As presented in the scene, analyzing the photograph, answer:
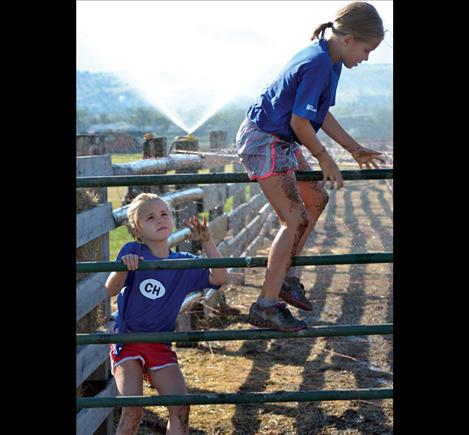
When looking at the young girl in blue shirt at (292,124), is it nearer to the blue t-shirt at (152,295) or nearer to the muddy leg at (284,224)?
the muddy leg at (284,224)

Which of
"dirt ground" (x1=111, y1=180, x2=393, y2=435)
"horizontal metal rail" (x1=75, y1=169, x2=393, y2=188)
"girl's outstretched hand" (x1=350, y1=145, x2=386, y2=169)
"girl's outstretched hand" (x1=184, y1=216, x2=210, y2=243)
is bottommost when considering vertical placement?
"dirt ground" (x1=111, y1=180, x2=393, y2=435)

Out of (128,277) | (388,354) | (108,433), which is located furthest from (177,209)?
(128,277)

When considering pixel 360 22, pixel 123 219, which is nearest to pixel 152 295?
pixel 360 22

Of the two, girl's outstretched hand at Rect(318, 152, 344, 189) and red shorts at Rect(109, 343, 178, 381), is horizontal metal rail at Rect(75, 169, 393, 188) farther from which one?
red shorts at Rect(109, 343, 178, 381)

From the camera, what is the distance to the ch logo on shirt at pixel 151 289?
11.8ft

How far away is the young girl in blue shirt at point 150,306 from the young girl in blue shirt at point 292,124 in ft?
1.25

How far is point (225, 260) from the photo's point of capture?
300 centimetres

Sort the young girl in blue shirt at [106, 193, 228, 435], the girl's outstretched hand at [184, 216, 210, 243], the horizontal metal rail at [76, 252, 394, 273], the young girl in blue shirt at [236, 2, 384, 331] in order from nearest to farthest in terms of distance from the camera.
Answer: the horizontal metal rail at [76, 252, 394, 273] → the young girl in blue shirt at [236, 2, 384, 331] → the girl's outstretched hand at [184, 216, 210, 243] → the young girl in blue shirt at [106, 193, 228, 435]

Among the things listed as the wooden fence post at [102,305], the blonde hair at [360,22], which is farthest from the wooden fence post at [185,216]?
the blonde hair at [360,22]

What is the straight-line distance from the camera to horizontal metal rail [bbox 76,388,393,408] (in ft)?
10.0

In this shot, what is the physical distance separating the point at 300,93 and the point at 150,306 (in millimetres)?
1032

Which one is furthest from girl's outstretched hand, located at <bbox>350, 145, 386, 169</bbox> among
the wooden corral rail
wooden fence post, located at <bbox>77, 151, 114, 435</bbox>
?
wooden fence post, located at <bbox>77, 151, 114, 435</bbox>
